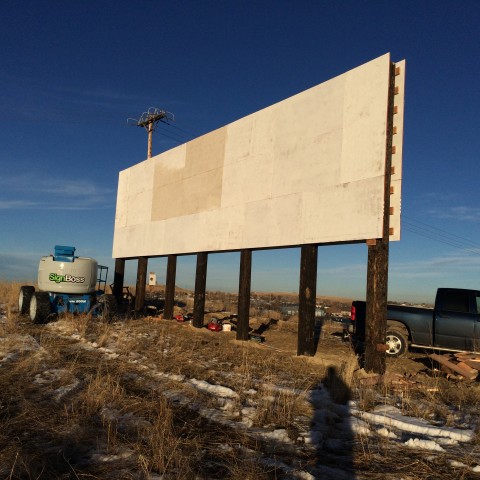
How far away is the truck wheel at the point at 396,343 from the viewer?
1180 centimetres

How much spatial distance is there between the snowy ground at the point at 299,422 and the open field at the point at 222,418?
0.07ft

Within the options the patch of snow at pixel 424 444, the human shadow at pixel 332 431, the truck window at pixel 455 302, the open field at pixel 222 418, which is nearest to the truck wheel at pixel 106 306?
the open field at pixel 222 418

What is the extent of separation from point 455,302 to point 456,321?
55 cm

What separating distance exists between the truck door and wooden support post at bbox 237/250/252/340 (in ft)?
19.3

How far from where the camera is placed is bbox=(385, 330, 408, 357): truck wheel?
11803 mm

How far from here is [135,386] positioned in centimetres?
714

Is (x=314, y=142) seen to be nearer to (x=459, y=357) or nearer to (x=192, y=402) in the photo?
(x=459, y=357)

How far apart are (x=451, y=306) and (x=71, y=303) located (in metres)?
13.6

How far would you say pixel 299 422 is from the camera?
220 inches

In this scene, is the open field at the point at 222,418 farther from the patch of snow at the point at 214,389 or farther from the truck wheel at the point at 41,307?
the truck wheel at the point at 41,307

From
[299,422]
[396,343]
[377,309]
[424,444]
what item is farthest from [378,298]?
[424,444]

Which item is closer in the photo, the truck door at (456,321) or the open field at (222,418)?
the open field at (222,418)

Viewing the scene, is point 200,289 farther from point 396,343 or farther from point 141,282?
point 396,343

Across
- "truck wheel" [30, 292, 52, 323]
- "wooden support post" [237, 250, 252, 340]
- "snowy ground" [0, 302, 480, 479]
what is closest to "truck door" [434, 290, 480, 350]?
"snowy ground" [0, 302, 480, 479]
